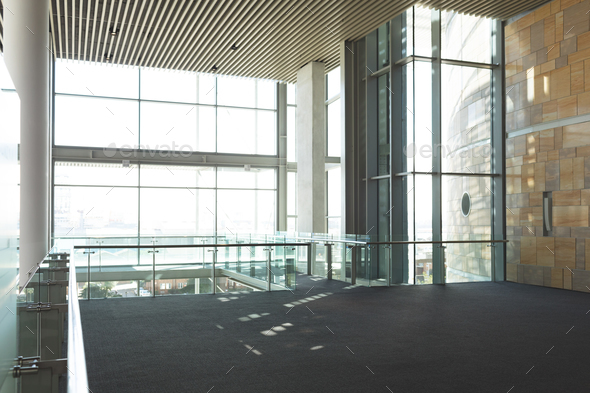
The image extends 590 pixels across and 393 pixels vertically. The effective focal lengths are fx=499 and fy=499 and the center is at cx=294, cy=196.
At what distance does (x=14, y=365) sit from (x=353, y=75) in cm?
1031

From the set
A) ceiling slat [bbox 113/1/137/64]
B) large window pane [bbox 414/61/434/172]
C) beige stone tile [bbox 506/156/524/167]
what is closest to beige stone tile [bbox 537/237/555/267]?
beige stone tile [bbox 506/156/524/167]

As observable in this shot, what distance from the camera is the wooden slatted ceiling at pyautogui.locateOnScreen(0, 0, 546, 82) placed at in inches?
375

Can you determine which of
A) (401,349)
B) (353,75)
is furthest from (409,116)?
(401,349)

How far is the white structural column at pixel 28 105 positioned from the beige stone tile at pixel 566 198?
854 centimetres

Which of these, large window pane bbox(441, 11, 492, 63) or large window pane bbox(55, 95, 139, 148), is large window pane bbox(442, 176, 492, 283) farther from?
large window pane bbox(55, 95, 139, 148)

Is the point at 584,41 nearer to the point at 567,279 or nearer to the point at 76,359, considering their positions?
the point at 567,279

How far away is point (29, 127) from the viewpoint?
15.4ft

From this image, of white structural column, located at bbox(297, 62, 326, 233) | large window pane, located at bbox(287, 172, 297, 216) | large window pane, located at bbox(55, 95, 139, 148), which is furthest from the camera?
large window pane, located at bbox(287, 172, 297, 216)

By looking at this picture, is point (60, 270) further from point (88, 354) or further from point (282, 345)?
point (282, 345)

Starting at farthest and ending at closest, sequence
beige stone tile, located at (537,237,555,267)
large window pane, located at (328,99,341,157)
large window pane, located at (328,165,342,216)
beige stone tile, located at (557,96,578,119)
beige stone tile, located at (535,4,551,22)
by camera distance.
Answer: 1. large window pane, located at (328,165,342,216)
2. large window pane, located at (328,99,341,157)
3. beige stone tile, located at (535,4,551,22)
4. beige stone tile, located at (537,237,555,267)
5. beige stone tile, located at (557,96,578,119)

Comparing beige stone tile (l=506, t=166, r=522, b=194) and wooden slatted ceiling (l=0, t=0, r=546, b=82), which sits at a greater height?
wooden slatted ceiling (l=0, t=0, r=546, b=82)

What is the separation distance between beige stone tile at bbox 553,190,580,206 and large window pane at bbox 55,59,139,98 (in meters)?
11.6

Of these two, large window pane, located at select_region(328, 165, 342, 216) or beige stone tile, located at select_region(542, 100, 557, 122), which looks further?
large window pane, located at select_region(328, 165, 342, 216)

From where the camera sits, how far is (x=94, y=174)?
1490cm
